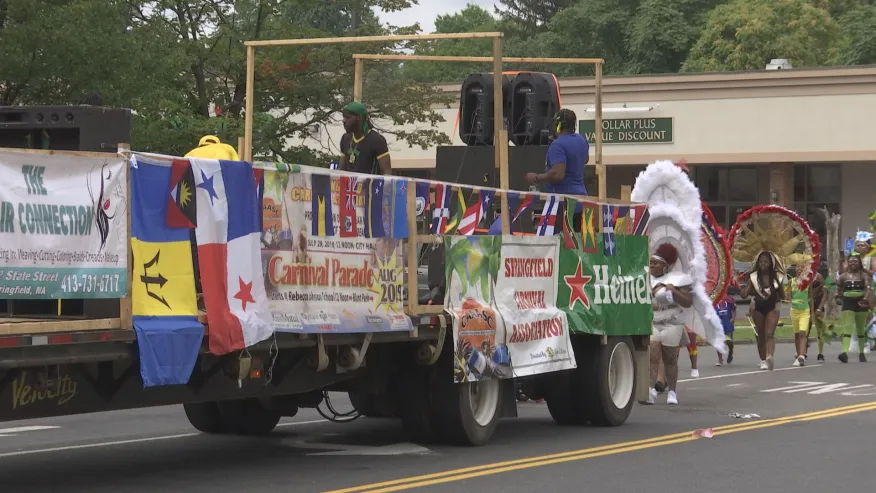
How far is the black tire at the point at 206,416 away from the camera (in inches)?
511

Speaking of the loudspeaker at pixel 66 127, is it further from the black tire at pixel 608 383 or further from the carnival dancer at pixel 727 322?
the carnival dancer at pixel 727 322

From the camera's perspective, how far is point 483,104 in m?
15.7

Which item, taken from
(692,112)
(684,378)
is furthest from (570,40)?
(684,378)

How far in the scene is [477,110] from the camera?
51.7 feet

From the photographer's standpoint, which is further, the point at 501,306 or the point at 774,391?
the point at 774,391

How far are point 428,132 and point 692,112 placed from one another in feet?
57.5

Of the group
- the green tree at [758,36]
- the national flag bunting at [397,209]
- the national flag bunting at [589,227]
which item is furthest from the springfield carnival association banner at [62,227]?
the green tree at [758,36]

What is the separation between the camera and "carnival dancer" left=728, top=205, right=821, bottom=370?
22.2 meters

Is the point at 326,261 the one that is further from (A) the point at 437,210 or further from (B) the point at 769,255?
(B) the point at 769,255

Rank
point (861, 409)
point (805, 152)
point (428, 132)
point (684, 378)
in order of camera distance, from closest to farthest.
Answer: point (861, 409)
point (684, 378)
point (428, 132)
point (805, 152)

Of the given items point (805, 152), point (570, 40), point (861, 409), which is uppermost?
point (570, 40)

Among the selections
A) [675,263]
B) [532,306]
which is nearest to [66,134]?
[532,306]

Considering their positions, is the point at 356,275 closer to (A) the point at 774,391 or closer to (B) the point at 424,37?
(B) the point at 424,37

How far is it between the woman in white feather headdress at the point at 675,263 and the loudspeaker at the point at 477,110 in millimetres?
2077
